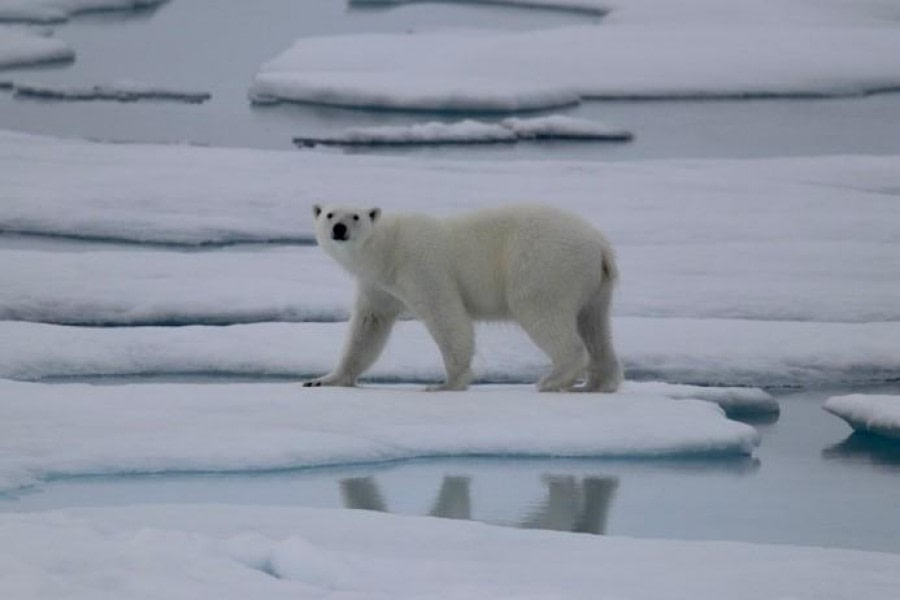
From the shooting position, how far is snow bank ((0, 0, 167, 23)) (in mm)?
22250

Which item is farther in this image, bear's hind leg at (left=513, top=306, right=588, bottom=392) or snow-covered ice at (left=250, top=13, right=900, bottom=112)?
snow-covered ice at (left=250, top=13, right=900, bottom=112)

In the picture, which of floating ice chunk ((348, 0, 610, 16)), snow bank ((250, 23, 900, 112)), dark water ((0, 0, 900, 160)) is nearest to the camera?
dark water ((0, 0, 900, 160))

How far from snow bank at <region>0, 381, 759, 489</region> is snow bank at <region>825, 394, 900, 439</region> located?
1.73 feet

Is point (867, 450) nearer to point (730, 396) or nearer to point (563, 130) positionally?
point (730, 396)

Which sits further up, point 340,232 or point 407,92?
point 407,92

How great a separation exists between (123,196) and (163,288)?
2.85 metres

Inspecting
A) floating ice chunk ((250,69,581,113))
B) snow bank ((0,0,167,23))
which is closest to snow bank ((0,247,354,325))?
floating ice chunk ((250,69,581,113))

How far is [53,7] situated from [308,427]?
18700mm

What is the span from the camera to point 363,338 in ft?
21.0

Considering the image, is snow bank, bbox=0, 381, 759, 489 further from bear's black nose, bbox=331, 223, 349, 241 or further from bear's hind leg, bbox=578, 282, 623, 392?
bear's black nose, bbox=331, 223, 349, 241

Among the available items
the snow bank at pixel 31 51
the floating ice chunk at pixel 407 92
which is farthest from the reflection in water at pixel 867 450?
the snow bank at pixel 31 51

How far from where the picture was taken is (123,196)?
1087 centimetres

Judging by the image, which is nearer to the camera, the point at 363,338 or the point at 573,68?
the point at 363,338

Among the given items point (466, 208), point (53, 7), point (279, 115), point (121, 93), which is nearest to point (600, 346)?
point (466, 208)
